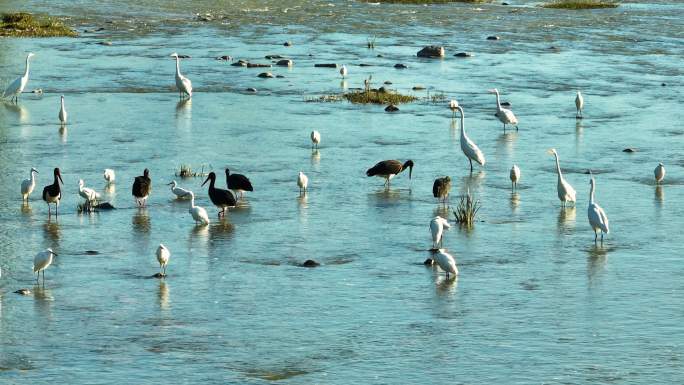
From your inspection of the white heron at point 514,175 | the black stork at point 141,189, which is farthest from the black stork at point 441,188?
the black stork at point 141,189

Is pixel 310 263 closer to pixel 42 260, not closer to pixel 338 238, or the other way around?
pixel 338 238

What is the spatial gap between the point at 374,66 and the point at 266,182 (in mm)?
20345

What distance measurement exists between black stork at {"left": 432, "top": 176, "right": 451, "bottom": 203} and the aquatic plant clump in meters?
33.4

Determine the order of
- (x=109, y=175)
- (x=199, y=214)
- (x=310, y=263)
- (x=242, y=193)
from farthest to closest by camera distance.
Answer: (x=109, y=175) → (x=242, y=193) → (x=199, y=214) → (x=310, y=263)

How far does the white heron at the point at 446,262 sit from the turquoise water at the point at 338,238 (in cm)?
30

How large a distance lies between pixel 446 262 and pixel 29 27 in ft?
133

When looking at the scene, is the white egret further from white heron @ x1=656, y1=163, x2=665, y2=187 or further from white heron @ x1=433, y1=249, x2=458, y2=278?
white heron @ x1=656, y1=163, x2=665, y2=187

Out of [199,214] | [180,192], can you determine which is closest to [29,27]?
[180,192]

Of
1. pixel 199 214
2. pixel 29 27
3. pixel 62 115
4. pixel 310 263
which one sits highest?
pixel 29 27

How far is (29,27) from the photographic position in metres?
55.4

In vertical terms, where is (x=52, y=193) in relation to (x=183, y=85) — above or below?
below

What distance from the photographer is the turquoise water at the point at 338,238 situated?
52.2 ft

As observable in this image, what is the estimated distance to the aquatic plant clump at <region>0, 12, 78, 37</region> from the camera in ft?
177

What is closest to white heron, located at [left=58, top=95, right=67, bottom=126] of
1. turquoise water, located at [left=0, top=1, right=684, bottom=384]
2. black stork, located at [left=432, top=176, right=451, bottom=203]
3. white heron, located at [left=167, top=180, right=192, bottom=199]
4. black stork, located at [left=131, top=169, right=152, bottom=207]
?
turquoise water, located at [left=0, top=1, right=684, bottom=384]
